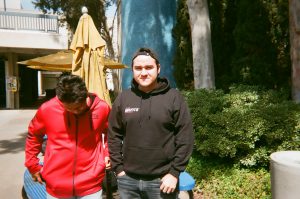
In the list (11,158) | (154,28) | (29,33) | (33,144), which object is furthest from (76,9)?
(33,144)

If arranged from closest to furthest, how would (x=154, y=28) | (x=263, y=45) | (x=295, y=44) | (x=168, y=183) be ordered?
1. (x=168, y=183)
2. (x=295, y=44)
3. (x=263, y=45)
4. (x=154, y=28)

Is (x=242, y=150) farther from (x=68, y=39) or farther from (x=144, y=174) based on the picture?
(x=68, y=39)

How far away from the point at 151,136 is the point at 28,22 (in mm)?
17033

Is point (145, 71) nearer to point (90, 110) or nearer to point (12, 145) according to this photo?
point (90, 110)

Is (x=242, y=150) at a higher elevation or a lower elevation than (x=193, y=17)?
lower

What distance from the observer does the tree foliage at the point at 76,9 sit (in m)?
15.8

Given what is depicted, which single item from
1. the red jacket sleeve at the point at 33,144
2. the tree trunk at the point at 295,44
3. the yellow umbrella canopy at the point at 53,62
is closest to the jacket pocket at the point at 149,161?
the red jacket sleeve at the point at 33,144

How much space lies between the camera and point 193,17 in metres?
7.02

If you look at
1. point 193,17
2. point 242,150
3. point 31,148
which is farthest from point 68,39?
point 31,148

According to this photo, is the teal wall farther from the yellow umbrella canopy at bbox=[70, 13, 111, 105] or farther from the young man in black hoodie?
the young man in black hoodie

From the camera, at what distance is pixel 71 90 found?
2367 mm

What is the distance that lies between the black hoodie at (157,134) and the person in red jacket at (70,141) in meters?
0.28

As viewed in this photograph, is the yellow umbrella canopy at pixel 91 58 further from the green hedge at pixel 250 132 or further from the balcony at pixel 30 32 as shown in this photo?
the balcony at pixel 30 32

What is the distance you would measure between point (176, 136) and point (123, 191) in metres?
0.59
